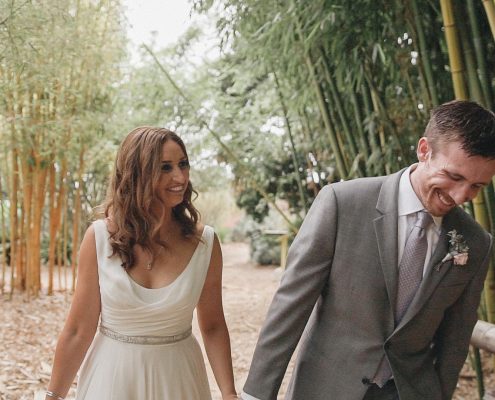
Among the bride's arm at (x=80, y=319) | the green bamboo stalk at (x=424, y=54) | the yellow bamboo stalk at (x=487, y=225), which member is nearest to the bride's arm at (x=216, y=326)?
the bride's arm at (x=80, y=319)

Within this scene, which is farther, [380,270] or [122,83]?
[122,83]

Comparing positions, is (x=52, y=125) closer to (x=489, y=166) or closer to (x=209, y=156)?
(x=209, y=156)

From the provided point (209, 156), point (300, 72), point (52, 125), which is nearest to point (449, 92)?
point (300, 72)

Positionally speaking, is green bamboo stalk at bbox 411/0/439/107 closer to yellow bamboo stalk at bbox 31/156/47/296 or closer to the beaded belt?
the beaded belt

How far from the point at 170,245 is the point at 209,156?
7800mm

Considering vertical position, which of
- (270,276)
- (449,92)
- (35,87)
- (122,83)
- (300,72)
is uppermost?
(122,83)

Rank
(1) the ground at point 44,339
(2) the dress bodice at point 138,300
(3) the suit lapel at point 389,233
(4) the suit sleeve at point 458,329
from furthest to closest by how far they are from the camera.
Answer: (1) the ground at point 44,339
(2) the dress bodice at point 138,300
(4) the suit sleeve at point 458,329
(3) the suit lapel at point 389,233

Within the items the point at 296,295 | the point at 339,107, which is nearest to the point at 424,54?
the point at 339,107

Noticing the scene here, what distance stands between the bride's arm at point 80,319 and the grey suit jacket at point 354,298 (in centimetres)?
50

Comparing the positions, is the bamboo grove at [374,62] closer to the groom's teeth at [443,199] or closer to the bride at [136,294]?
the groom's teeth at [443,199]

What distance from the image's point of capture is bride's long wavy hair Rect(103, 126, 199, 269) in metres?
1.66

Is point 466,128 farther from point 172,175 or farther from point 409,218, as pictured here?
point 172,175

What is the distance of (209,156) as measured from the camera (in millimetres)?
9523

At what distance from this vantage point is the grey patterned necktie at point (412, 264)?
1.45 metres
